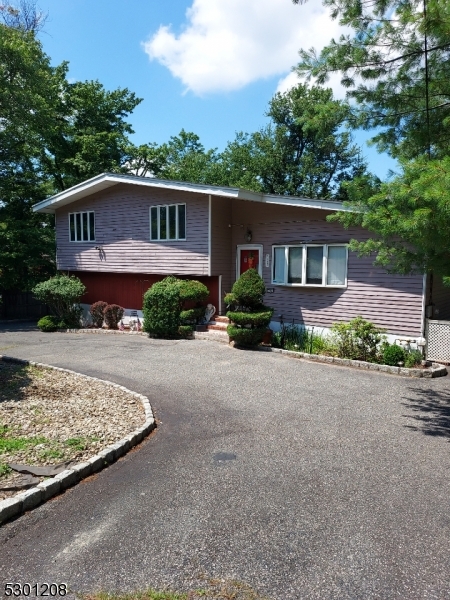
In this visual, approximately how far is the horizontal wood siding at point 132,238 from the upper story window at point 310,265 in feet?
8.11

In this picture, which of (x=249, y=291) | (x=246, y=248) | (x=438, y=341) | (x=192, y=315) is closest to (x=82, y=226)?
(x=192, y=315)

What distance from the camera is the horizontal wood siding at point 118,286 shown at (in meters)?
16.1

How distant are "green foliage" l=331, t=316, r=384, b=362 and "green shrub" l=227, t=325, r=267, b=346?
6.80 ft

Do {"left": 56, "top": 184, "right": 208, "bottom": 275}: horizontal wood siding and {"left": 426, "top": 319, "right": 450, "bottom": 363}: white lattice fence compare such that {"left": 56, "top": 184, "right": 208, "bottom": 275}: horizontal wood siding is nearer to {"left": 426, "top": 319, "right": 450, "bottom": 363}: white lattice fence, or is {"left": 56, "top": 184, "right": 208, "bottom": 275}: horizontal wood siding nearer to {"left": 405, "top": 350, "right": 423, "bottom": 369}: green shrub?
{"left": 405, "top": 350, "right": 423, "bottom": 369}: green shrub

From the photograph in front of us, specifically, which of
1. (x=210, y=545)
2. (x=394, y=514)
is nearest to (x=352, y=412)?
(x=394, y=514)

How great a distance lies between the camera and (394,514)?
3623 millimetres

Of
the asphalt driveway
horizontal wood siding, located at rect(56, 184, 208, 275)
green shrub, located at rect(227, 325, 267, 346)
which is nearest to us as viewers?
the asphalt driveway

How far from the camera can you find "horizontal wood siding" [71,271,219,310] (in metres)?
16.1

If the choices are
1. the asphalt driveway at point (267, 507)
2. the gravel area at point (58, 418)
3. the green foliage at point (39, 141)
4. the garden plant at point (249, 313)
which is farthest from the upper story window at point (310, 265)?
the green foliage at point (39, 141)

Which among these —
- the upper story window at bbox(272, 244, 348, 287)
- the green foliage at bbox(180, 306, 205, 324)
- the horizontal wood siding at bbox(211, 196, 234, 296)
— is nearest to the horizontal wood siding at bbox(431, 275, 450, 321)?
the upper story window at bbox(272, 244, 348, 287)

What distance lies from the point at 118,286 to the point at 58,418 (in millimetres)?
11647

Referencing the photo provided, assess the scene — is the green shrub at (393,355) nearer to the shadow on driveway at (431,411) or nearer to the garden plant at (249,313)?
the shadow on driveway at (431,411)

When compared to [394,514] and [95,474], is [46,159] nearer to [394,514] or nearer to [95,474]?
[95,474]

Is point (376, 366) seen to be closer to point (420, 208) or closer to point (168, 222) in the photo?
point (420, 208)
